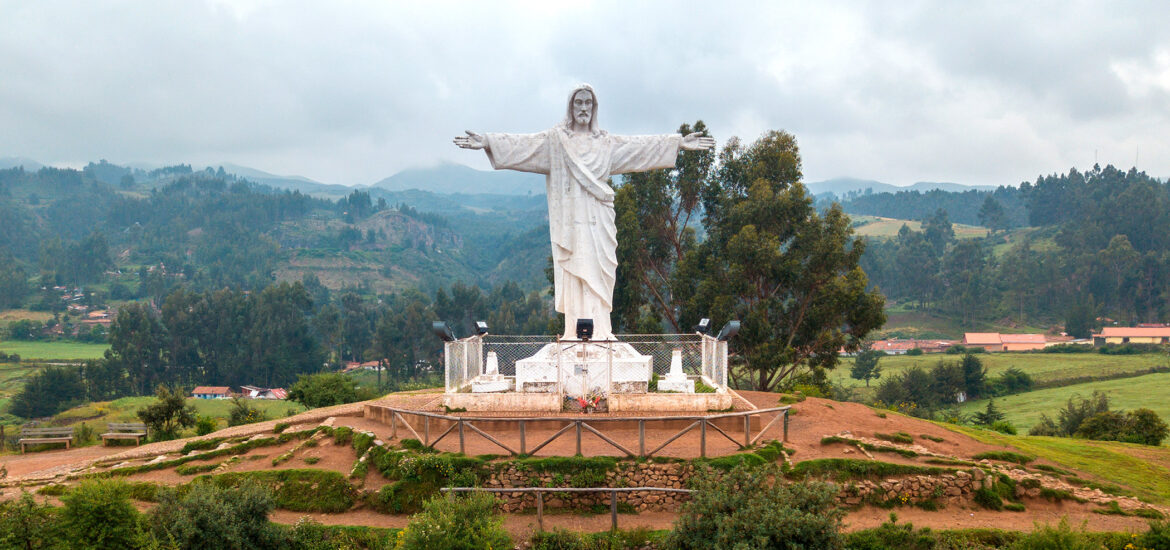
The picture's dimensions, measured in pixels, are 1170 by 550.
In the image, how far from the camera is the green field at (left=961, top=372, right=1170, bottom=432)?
101ft

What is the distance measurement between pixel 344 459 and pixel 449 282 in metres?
99.9

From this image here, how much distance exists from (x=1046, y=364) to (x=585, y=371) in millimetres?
44766

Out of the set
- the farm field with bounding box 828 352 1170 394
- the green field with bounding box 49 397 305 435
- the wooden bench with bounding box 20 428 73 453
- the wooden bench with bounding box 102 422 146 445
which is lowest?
the green field with bounding box 49 397 305 435

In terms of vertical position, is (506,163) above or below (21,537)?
above

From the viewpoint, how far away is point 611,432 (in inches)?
475

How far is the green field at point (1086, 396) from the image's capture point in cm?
3092

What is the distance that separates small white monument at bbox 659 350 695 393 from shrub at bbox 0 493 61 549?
30.1ft

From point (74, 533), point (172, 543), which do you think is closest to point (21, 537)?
point (74, 533)

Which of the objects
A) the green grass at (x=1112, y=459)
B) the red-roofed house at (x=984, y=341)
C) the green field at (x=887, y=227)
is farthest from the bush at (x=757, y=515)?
the green field at (x=887, y=227)

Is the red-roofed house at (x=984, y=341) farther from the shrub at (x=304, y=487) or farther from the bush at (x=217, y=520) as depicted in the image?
the bush at (x=217, y=520)

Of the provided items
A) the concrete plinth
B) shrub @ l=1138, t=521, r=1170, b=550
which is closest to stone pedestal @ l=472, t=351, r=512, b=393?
the concrete plinth

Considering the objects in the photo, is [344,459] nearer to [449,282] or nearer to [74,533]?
[74,533]

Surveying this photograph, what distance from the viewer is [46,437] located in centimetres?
1897

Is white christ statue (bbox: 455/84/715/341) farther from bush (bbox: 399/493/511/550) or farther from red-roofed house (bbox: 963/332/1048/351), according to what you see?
red-roofed house (bbox: 963/332/1048/351)
